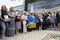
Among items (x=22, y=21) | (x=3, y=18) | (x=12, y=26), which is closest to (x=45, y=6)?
(x=22, y=21)

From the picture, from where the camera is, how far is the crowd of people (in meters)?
15.6

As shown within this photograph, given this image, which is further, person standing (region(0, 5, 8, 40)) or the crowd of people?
the crowd of people

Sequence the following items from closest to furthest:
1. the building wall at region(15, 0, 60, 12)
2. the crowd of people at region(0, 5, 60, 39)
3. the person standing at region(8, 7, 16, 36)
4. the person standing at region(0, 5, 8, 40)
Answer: the person standing at region(0, 5, 8, 40), the crowd of people at region(0, 5, 60, 39), the person standing at region(8, 7, 16, 36), the building wall at region(15, 0, 60, 12)

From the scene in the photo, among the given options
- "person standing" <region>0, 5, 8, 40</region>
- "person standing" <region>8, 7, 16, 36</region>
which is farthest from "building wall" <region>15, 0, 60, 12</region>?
"person standing" <region>0, 5, 8, 40</region>

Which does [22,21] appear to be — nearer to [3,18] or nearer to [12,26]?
[12,26]

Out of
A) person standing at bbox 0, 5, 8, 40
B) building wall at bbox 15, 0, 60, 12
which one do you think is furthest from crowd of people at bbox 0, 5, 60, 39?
building wall at bbox 15, 0, 60, 12

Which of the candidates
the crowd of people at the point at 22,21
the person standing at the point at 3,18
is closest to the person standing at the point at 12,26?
the crowd of people at the point at 22,21

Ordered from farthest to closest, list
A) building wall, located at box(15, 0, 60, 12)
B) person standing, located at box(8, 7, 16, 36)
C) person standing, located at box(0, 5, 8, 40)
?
1. building wall, located at box(15, 0, 60, 12)
2. person standing, located at box(8, 7, 16, 36)
3. person standing, located at box(0, 5, 8, 40)

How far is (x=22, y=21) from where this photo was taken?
725 inches

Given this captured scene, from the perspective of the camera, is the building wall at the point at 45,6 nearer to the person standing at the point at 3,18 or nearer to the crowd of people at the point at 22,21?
the crowd of people at the point at 22,21

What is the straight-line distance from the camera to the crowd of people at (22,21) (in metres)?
15.6

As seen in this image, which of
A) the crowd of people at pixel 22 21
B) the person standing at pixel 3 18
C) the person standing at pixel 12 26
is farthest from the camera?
the person standing at pixel 12 26

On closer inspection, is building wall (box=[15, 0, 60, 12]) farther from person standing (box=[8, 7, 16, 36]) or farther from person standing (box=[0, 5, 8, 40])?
person standing (box=[0, 5, 8, 40])

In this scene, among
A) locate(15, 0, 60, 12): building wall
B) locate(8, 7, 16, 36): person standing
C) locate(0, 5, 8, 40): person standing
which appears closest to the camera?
locate(0, 5, 8, 40): person standing
